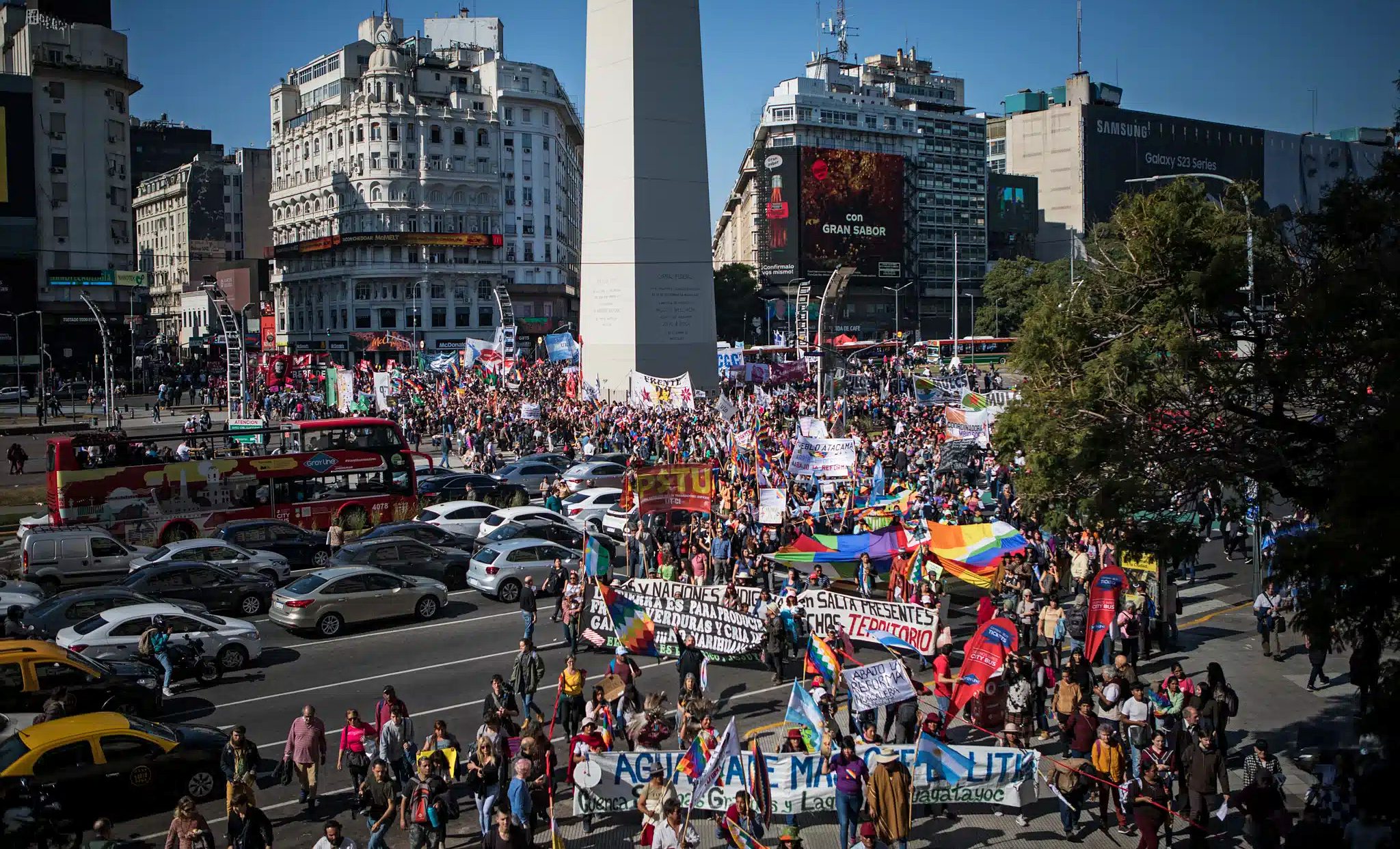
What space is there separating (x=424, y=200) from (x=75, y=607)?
8944 cm

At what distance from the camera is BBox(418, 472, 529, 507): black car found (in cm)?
3297

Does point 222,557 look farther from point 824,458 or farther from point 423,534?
point 824,458

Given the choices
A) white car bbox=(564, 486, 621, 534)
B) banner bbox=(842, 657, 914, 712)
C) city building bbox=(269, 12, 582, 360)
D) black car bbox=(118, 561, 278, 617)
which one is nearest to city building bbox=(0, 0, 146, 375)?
city building bbox=(269, 12, 582, 360)

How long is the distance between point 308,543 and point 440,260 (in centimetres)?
8105

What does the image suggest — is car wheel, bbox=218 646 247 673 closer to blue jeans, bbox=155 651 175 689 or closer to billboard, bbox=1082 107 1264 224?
blue jeans, bbox=155 651 175 689

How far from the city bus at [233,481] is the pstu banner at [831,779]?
64.4 ft

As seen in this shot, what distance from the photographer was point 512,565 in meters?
23.3

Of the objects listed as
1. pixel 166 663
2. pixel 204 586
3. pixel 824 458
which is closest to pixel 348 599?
pixel 204 586

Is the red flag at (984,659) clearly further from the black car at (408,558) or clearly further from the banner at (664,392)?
the banner at (664,392)

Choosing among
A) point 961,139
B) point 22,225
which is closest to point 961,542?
point 22,225

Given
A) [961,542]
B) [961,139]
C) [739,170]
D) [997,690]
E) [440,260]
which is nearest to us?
[997,690]

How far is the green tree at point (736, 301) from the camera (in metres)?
116

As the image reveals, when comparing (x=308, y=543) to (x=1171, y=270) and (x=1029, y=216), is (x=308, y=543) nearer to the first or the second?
(x=1171, y=270)

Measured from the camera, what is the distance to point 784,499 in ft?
81.9
